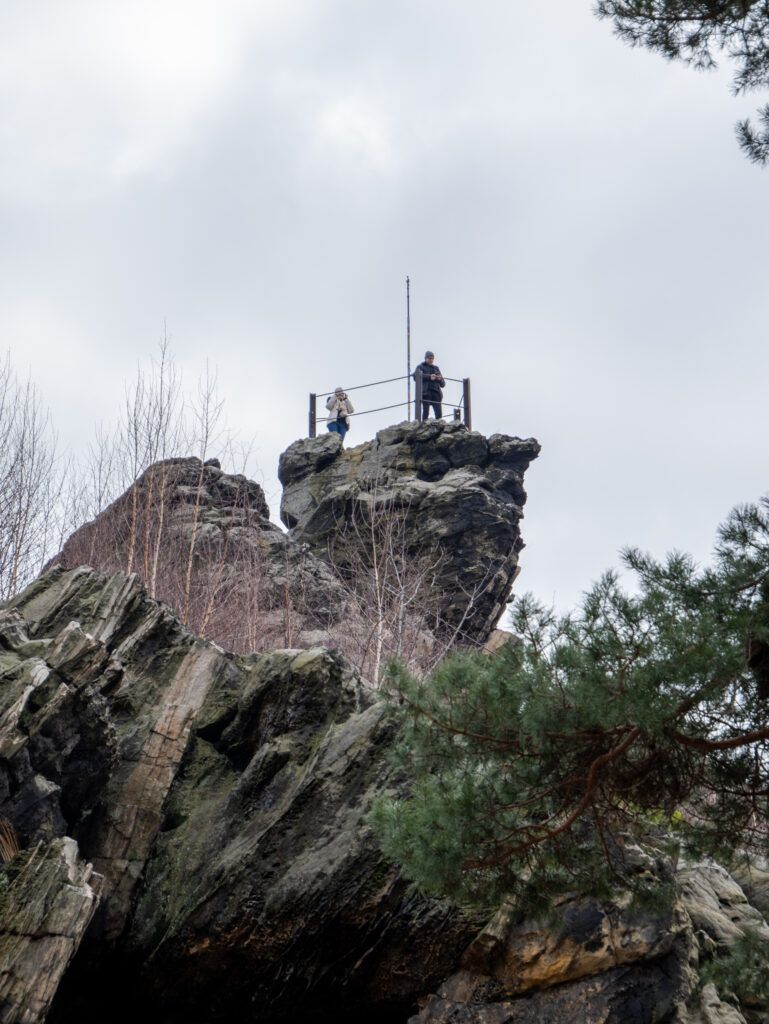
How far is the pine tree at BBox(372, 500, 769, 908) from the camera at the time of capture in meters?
6.54

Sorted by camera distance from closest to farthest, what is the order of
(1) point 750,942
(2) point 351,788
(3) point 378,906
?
(1) point 750,942 < (3) point 378,906 < (2) point 351,788

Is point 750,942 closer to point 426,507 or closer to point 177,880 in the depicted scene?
point 177,880

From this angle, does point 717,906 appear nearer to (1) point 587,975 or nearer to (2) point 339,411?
(1) point 587,975

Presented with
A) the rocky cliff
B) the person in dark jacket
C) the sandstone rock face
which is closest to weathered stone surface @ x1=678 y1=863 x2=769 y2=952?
the rocky cliff

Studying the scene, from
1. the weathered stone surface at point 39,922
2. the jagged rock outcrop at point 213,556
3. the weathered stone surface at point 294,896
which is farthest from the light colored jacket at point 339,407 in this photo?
the weathered stone surface at point 39,922

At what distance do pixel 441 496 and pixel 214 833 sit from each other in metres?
19.2

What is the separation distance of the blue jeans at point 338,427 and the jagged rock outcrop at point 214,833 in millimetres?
22000

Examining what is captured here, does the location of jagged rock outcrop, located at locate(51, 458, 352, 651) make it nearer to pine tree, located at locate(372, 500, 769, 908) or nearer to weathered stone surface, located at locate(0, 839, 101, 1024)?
weathered stone surface, located at locate(0, 839, 101, 1024)

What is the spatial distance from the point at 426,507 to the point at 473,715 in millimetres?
22204

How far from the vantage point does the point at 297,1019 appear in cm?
1018

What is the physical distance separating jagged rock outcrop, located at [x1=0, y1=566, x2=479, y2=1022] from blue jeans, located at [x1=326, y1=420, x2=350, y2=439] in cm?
2200

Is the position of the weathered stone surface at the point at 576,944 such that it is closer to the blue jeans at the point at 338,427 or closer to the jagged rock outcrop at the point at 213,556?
the jagged rock outcrop at the point at 213,556

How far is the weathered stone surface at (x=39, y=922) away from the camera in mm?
8570

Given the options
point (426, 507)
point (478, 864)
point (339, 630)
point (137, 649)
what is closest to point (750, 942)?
point (478, 864)
